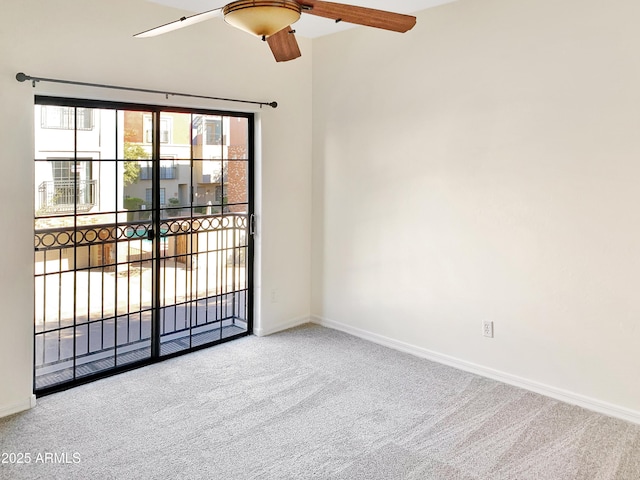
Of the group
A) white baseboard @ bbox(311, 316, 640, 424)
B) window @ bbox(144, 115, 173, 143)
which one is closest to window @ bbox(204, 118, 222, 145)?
window @ bbox(144, 115, 173, 143)

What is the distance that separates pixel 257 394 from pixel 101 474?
1.09 metres

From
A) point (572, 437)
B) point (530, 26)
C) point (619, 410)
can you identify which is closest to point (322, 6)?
point (530, 26)

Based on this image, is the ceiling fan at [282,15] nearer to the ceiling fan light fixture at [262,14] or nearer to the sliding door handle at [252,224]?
the ceiling fan light fixture at [262,14]

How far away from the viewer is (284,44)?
2521 millimetres

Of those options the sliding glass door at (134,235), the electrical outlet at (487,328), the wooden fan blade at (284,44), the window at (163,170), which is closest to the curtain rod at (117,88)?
the sliding glass door at (134,235)

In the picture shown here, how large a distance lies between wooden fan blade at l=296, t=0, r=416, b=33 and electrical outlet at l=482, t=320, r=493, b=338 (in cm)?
214

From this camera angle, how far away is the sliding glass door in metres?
3.35

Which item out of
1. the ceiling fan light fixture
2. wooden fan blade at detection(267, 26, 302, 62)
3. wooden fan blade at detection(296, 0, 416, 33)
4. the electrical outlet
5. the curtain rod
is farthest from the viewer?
the electrical outlet

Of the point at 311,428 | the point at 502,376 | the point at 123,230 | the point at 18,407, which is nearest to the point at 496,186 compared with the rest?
the point at 502,376

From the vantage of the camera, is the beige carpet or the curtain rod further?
the curtain rod

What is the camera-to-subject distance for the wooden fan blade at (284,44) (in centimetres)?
240

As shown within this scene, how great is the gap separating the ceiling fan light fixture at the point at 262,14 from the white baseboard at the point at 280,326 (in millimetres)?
2979

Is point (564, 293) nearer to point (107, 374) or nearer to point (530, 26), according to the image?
point (530, 26)

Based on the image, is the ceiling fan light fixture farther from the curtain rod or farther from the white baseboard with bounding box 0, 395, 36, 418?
the white baseboard with bounding box 0, 395, 36, 418
